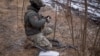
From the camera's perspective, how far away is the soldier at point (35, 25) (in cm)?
446

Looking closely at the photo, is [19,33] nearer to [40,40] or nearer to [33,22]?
[40,40]

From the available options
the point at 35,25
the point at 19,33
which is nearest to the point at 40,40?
the point at 35,25

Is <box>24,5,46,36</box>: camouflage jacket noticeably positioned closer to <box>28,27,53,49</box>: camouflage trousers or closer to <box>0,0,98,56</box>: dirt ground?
<box>28,27,53,49</box>: camouflage trousers

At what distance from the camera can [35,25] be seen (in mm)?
4500

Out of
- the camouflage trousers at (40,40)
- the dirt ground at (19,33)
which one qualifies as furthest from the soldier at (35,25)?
the dirt ground at (19,33)

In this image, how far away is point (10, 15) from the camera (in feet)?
25.0

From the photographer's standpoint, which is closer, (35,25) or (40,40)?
(35,25)

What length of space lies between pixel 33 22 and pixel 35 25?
7cm

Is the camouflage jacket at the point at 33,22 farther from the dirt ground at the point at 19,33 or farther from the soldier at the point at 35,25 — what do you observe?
the dirt ground at the point at 19,33

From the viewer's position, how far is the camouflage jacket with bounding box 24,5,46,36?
14.6 feet

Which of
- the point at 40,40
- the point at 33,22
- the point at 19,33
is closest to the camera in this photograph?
the point at 33,22

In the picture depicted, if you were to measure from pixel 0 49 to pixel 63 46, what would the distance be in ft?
4.29

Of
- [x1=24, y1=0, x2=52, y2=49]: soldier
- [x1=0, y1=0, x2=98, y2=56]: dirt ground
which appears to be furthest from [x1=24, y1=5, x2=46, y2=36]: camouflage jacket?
[x1=0, y1=0, x2=98, y2=56]: dirt ground

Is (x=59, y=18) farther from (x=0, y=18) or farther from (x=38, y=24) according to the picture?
(x=38, y=24)
